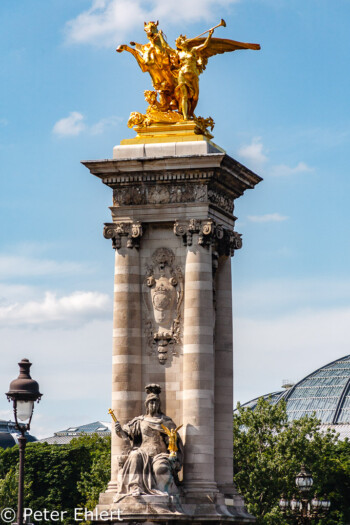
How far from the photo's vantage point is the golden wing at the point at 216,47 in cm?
4112

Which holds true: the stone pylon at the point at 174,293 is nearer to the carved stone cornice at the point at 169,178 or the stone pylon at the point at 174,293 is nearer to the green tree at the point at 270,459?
the carved stone cornice at the point at 169,178

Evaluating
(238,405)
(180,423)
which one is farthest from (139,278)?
(238,405)

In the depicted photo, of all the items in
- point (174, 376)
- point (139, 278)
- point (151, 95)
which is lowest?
point (174, 376)

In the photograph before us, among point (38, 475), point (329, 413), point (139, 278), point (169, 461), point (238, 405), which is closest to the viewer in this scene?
point (169, 461)

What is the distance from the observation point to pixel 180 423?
3825 centimetres

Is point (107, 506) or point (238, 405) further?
point (238, 405)

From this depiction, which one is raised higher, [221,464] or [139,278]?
[139,278]

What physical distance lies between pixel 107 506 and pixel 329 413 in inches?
3750

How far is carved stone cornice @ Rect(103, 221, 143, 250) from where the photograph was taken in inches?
1550

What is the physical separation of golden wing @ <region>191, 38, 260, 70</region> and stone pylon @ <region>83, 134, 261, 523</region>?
285 cm

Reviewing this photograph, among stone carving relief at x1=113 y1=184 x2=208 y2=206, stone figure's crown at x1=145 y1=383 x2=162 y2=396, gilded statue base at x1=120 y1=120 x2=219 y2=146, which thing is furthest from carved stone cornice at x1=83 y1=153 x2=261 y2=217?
stone figure's crown at x1=145 y1=383 x2=162 y2=396

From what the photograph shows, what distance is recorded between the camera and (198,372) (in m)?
38.1

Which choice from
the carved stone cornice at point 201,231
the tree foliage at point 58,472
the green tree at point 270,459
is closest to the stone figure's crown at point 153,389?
the carved stone cornice at point 201,231

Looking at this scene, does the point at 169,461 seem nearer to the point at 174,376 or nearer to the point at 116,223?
the point at 174,376
